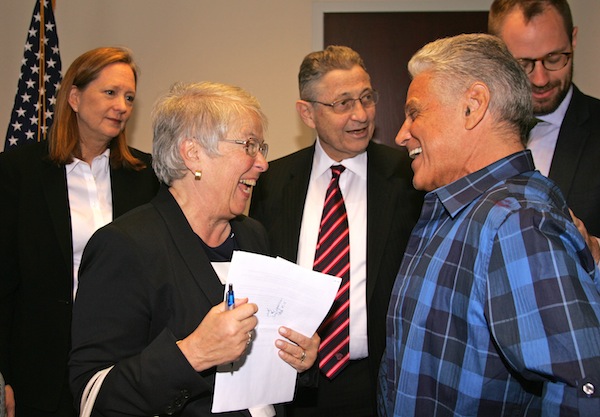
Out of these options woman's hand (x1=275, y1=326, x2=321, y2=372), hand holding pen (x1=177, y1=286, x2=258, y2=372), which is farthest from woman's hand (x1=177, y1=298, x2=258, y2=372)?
woman's hand (x1=275, y1=326, x2=321, y2=372)

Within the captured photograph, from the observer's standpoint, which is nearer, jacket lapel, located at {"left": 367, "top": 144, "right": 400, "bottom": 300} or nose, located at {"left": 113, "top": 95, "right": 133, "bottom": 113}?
jacket lapel, located at {"left": 367, "top": 144, "right": 400, "bottom": 300}

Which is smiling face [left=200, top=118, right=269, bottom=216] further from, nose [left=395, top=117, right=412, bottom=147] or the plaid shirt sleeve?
the plaid shirt sleeve

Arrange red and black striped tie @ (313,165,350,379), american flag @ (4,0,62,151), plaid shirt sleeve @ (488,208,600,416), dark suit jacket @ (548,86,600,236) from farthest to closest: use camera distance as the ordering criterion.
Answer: american flag @ (4,0,62,151) < red and black striped tie @ (313,165,350,379) < dark suit jacket @ (548,86,600,236) < plaid shirt sleeve @ (488,208,600,416)

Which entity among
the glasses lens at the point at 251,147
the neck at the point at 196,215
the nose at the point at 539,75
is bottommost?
the neck at the point at 196,215

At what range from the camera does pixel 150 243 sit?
171 centimetres

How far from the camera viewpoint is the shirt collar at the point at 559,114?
2.37 metres

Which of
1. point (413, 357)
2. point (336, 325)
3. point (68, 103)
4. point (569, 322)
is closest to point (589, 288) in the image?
point (569, 322)

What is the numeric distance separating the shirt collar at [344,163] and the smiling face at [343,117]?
0.02m

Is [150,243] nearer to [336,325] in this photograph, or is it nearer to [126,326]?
[126,326]

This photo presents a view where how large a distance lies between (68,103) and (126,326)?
66.4 inches

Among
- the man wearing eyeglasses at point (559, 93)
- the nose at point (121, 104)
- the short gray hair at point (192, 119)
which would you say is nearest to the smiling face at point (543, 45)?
the man wearing eyeglasses at point (559, 93)

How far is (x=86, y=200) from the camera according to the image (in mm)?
2854

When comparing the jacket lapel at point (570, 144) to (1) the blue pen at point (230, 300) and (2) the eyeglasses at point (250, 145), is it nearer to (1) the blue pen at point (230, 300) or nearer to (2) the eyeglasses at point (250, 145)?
(2) the eyeglasses at point (250, 145)

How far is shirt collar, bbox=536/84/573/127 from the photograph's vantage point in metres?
2.37
